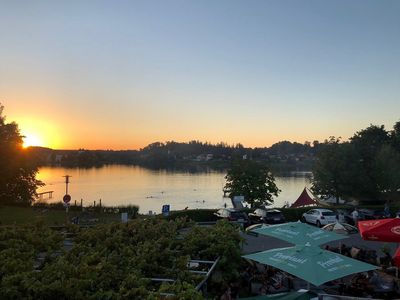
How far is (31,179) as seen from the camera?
39.5 m

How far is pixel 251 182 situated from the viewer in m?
46.0

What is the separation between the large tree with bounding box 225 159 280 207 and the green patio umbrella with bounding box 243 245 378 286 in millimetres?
33412

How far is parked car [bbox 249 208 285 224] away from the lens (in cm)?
3303

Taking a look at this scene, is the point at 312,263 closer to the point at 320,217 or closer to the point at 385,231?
the point at 385,231

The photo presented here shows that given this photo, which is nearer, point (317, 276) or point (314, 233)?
point (317, 276)

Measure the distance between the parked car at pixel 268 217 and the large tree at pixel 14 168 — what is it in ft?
64.7

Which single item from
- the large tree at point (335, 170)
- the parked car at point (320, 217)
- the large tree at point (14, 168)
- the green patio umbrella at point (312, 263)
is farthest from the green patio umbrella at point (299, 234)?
the large tree at point (335, 170)

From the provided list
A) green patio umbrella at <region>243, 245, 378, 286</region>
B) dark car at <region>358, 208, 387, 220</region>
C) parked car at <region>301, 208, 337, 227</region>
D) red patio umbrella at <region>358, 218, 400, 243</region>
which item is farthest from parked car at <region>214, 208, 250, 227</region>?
green patio umbrella at <region>243, 245, 378, 286</region>

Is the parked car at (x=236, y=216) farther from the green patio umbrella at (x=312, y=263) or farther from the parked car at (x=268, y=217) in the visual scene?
the green patio umbrella at (x=312, y=263)

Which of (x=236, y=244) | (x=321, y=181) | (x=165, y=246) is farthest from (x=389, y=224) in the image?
(x=321, y=181)

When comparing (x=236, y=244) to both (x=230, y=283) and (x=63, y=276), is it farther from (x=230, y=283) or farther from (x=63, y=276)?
(x=63, y=276)

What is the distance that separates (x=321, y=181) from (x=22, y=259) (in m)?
42.2

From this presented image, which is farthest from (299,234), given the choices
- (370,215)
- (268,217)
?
(370,215)

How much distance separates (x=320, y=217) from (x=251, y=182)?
1409cm
